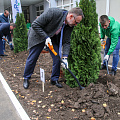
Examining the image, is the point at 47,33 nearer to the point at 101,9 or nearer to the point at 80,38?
the point at 80,38

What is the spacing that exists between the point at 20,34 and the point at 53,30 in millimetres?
5409

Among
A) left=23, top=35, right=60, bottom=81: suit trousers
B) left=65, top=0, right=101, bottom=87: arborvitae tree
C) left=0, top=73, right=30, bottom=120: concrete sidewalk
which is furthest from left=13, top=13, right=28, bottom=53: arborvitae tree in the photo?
left=65, top=0, right=101, bottom=87: arborvitae tree

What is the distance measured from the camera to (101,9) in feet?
35.9

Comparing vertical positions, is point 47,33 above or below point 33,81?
above

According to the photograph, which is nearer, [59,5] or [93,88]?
[93,88]

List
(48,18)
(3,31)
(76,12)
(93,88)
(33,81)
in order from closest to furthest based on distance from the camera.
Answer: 1. (76,12)
2. (48,18)
3. (93,88)
4. (33,81)
5. (3,31)

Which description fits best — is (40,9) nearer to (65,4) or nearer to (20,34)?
(65,4)

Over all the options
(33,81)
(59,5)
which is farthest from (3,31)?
(59,5)

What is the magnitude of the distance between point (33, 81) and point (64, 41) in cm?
151

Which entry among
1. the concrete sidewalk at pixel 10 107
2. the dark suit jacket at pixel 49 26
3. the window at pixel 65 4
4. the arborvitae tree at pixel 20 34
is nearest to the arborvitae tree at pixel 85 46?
the dark suit jacket at pixel 49 26

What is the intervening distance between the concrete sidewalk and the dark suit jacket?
123cm

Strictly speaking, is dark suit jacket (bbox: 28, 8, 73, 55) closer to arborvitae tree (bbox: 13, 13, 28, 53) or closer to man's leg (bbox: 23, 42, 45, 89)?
man's leg (bbox: 23, 42, 45, 89)

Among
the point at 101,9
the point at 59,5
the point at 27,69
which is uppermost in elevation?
the point at 59,5

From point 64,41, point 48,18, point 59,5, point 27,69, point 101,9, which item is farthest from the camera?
point 59,5
